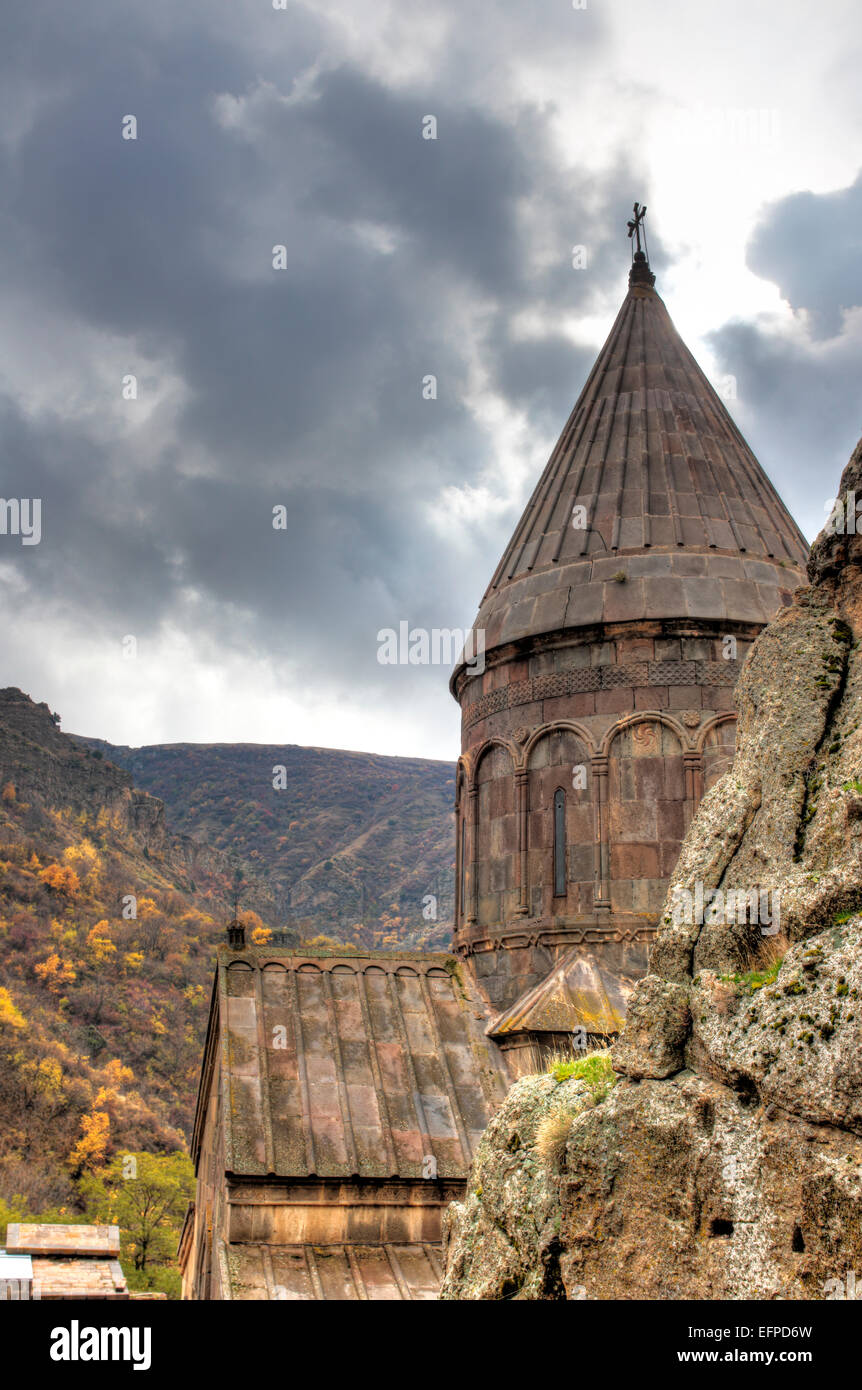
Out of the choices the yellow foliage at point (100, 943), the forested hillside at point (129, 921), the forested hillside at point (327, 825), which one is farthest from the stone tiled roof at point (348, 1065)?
the forested hillside at point (327, 825)

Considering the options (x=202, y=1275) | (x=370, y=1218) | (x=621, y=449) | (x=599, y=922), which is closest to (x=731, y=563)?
(x=621, y=449)

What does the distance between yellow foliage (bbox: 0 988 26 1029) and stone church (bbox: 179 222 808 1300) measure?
95.1ft

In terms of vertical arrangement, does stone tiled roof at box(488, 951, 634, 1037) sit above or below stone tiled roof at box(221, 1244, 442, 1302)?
above

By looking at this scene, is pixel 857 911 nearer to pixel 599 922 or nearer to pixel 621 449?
pixel 599 922

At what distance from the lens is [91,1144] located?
36719 millimetres

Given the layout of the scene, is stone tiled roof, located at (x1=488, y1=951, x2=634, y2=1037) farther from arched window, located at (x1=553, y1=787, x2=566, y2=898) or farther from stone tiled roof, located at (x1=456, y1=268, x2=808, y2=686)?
stone tiled roof, located at (x1=456, y1=268, x2=808, y2=686)

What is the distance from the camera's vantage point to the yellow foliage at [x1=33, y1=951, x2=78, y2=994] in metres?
44.8

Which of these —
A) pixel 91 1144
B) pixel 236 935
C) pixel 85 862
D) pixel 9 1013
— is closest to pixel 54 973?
pixel 9 1013

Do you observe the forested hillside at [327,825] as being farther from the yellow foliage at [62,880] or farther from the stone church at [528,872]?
the stone church at [528,872]

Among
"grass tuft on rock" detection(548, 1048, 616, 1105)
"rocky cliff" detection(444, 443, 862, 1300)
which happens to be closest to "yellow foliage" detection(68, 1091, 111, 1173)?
"rocky cliff" detection(444, 443, 862, 1300)

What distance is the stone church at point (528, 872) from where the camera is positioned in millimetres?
9194

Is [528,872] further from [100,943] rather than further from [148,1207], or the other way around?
[100,943]

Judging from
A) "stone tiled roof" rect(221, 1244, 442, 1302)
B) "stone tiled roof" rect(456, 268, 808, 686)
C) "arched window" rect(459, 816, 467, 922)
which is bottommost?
"stone tiled roof" rect(221, 1244, 442, 1302)

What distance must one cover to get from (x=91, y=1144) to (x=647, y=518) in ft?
99.7
